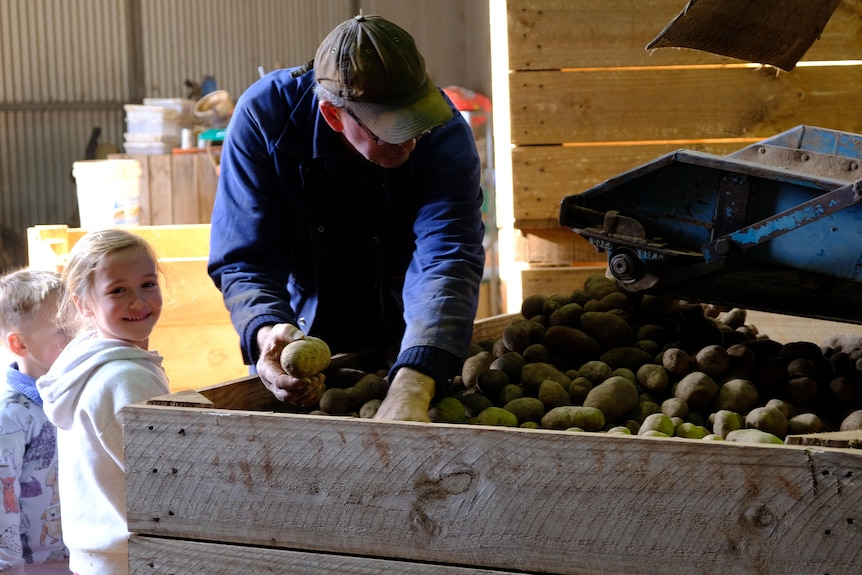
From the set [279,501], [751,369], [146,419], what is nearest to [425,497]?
[279,501]

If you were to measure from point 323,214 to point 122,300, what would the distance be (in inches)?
18.3

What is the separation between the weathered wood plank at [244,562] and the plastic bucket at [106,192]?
15.9 feet

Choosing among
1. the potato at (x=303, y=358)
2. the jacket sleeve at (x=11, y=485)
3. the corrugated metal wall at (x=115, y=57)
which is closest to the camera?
the potato at (x=303, y=358)

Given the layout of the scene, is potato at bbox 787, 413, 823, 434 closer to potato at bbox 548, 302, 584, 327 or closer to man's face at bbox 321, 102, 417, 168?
potato at bbox 548, 302, 584, 327

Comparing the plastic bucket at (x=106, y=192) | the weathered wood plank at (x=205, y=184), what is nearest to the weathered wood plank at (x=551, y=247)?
the plastic bucket at (x=106, y=192)

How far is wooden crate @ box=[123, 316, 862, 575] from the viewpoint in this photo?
119 cm

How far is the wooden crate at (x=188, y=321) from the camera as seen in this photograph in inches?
187

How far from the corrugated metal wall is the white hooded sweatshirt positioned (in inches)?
349

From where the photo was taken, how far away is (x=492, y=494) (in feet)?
4.31

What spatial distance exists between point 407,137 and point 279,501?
640 mm

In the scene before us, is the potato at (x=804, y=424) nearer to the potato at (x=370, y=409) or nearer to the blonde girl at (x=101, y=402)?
the potato at (x=370, y=409)

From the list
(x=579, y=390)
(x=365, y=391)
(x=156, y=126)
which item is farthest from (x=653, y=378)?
(x=156, y=126)

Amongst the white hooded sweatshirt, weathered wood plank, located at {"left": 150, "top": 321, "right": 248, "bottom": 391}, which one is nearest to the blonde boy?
the white hooded sweatshirt

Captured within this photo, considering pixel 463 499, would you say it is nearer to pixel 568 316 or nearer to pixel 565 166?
pixel 568 316
